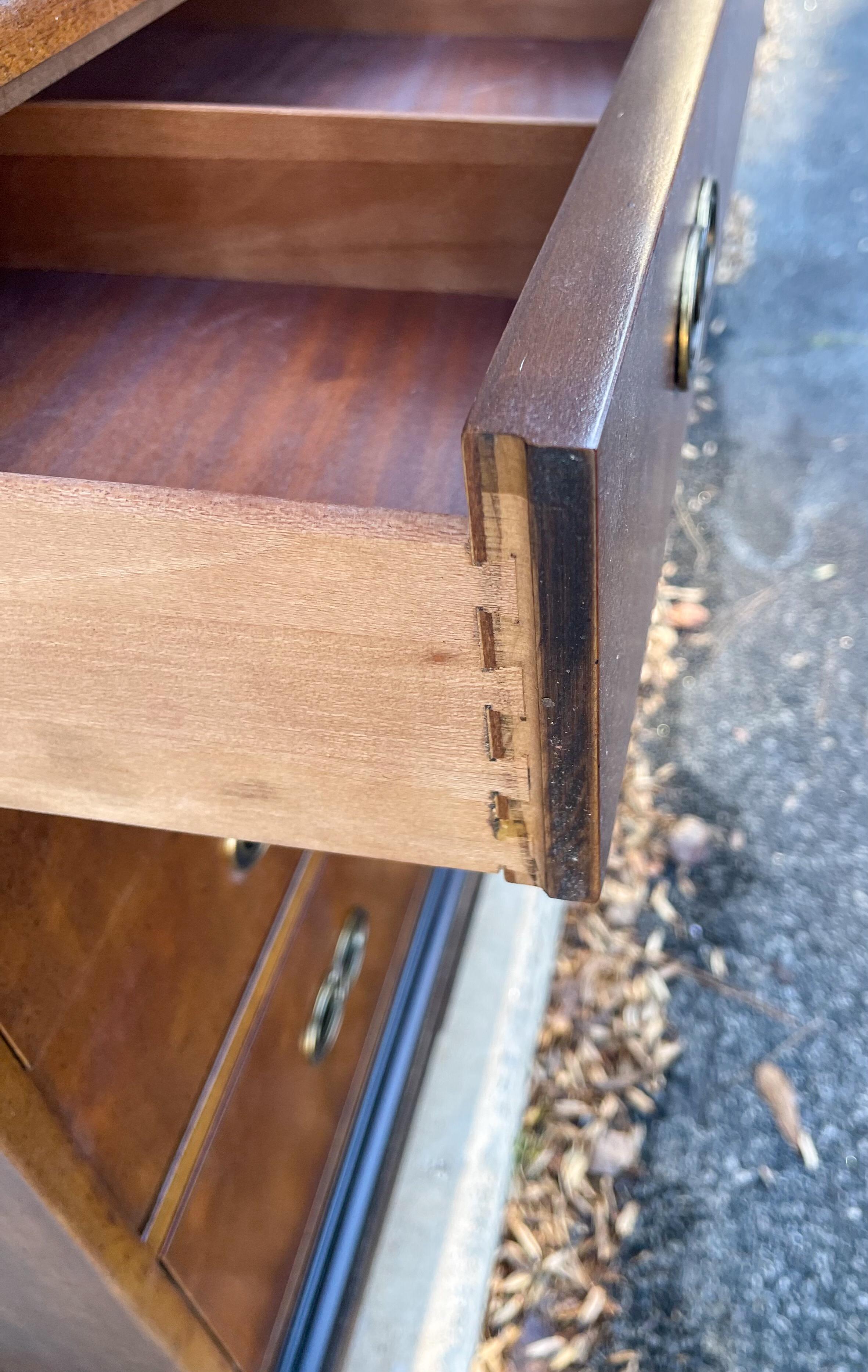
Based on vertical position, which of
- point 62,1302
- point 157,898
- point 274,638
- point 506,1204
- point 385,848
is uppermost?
point 274,638

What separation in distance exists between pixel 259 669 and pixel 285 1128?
54 cm

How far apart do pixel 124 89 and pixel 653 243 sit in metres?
0.39

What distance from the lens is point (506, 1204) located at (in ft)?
3.64

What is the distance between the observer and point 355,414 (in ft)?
1.48

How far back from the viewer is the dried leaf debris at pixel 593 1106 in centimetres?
103

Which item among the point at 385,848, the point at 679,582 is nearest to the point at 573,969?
the point at 679,582

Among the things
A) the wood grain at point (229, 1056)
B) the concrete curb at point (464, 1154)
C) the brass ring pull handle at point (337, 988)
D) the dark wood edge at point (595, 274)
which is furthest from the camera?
the concrete curb at point (464, 1154)

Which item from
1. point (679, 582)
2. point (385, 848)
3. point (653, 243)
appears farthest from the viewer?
point (679, 582)

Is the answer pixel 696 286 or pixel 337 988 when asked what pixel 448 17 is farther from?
pixel 337 988

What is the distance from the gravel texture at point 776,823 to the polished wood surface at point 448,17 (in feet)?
3.26

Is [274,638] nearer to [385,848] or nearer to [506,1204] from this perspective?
[385,848]

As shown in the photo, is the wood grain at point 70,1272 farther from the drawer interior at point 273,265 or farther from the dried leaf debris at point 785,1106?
the dried leaf debris at point 785,1106

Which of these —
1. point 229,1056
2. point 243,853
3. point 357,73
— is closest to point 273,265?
point 357,73

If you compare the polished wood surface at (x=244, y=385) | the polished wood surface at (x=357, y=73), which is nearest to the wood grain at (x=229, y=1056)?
the polished wood surface at (x=244, y=385)
